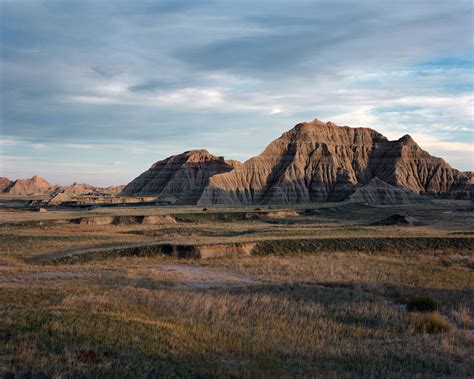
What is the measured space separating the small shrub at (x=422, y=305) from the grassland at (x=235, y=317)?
6 cm

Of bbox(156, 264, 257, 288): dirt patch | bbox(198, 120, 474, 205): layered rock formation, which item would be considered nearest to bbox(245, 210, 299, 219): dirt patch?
bbox(198, 120, 474, 205): layered rock formation

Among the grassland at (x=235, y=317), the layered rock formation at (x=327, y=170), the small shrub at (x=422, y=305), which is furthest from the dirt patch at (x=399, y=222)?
the layered rock formation at (x=327, y=170)

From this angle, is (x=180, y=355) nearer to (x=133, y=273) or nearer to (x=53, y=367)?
(x=53, y=367)

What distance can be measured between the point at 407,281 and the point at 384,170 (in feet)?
386

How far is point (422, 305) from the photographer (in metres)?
16.1

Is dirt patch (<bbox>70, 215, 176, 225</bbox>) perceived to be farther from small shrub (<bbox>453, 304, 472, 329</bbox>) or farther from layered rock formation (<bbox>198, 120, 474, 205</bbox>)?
small shrub (<bbox>453, 304, 472, 329</bbox>)

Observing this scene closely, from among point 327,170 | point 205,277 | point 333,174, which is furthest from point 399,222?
point 327,170

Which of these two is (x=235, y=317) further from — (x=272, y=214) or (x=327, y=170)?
(x=327, y=170)

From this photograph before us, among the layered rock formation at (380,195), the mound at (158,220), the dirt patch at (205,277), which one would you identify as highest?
the layered rock formation at (380,195)

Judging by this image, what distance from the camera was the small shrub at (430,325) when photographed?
43.9 ft

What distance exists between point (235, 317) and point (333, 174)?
116 meters

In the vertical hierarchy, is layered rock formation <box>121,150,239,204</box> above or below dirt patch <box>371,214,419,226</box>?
above

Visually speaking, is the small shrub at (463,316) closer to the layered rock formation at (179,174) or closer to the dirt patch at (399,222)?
the dirt patch at (399,222)

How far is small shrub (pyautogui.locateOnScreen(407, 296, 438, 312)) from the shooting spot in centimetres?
1608
